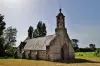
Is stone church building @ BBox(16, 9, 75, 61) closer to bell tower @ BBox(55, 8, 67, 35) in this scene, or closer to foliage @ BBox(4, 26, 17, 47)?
bell tower @ BBox(55, 8, 67, 35)

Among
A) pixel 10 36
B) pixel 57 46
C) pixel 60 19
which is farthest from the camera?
pixel 10 36

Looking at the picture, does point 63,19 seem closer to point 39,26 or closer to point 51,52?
point 51,52

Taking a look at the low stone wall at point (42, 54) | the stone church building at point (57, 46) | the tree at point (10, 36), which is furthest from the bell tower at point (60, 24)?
the tree at point (10, 36)

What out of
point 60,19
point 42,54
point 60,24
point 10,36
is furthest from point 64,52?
point 10,36

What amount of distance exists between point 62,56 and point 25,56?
15.0 metres

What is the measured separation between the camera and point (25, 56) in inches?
2164

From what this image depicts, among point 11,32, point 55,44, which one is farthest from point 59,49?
point 11,32

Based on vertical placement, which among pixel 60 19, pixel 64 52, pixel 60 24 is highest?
pixel 60 19

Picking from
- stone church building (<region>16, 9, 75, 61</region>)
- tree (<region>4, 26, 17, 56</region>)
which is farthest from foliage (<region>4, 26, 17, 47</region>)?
stone church building (<region>16, 9, 75, 61</region>)

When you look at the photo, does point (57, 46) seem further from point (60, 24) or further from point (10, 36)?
point (10, 36)

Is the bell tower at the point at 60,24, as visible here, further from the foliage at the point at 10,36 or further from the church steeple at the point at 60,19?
the foliage at the point at 10,36

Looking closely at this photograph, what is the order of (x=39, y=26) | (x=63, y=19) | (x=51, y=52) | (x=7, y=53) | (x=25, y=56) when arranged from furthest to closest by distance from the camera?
1. (x=39, y=26)
2. (x=7, y=53)
3. (x=25, y=56)
4. (x=63, y=19)
5. (x=51, y=52)

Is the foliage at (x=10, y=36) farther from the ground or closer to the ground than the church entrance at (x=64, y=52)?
farther from the ground

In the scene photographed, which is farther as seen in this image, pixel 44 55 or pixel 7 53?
pixel 7 53
